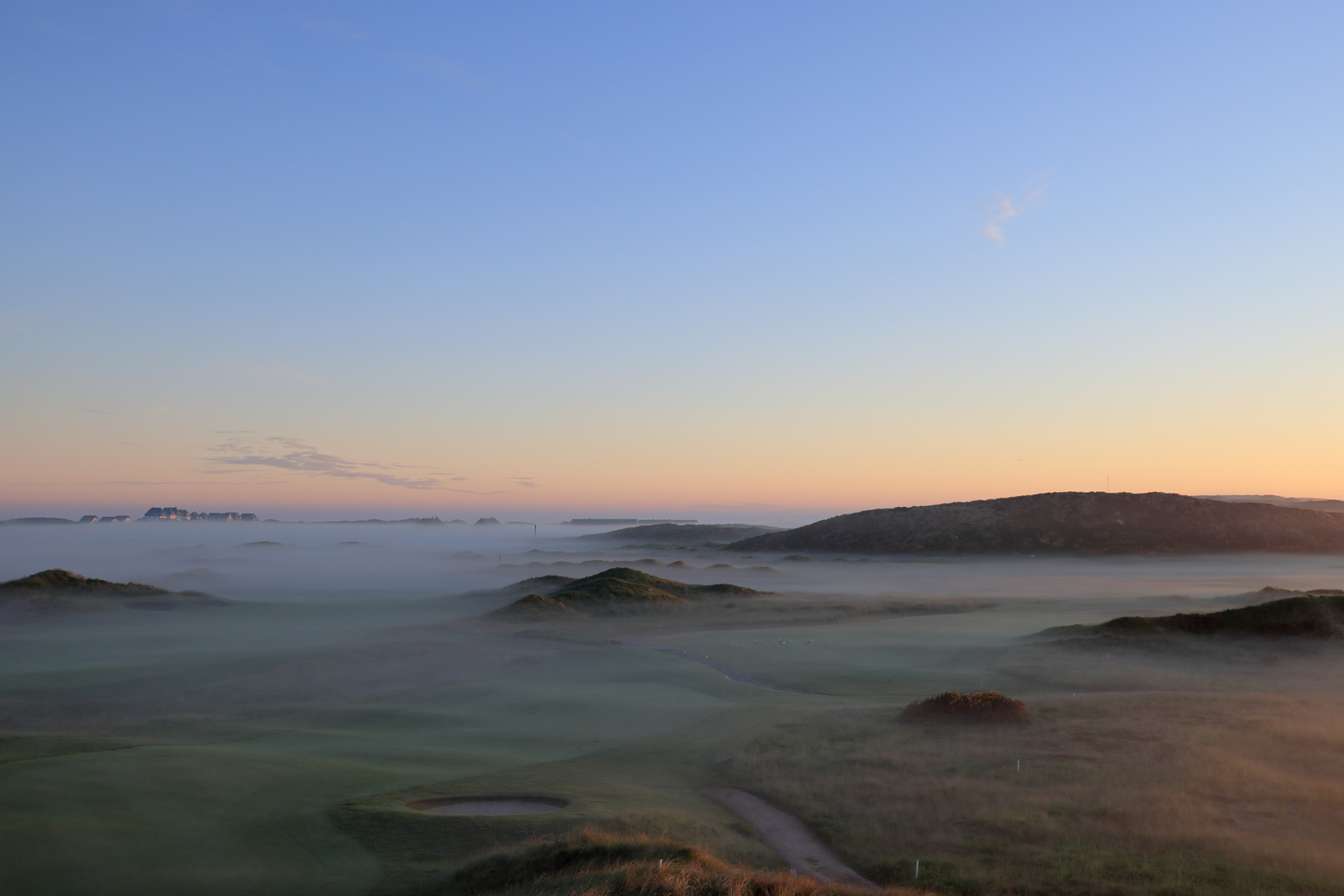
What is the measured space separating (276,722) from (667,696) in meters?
19.3

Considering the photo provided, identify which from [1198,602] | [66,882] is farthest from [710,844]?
[1198,602]

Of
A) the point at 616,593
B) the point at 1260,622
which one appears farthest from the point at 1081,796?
the point at 616,593

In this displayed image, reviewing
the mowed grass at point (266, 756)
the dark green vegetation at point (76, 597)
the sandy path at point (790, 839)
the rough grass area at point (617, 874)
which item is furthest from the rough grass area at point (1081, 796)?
the dark green vegetation at point (76, 597)

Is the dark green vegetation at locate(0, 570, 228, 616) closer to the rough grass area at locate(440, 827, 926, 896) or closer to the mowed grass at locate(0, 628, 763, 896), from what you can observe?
the mowed grass at locate(0, 628, 763, 896)

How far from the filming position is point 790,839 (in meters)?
20.2

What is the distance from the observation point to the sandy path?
17.6m

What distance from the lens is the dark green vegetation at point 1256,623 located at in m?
60.3

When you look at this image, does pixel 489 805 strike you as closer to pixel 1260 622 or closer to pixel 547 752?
pixel 547 752

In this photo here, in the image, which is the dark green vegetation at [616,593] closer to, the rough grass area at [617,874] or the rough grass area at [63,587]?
the rough grass area at [63,587]

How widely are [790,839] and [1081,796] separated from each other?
8.34 meters

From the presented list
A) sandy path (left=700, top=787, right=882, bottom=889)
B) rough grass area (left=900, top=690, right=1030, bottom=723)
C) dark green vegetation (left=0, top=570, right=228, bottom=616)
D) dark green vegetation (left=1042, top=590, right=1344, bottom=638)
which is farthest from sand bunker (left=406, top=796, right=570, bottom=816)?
dark green vegetation (left=0, top=570, right=228, bottom=616)

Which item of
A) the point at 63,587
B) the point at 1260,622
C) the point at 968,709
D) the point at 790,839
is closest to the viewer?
the point at 790,839

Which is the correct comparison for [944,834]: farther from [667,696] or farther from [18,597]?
[18,597]

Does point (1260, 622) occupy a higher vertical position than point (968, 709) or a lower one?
lower
